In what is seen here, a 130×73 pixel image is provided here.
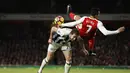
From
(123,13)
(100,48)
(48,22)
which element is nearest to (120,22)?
(123,13)

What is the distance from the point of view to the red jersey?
12.0 metres

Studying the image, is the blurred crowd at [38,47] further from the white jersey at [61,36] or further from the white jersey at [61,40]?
the white jersey at [61,36]

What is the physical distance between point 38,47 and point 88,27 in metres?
14.4

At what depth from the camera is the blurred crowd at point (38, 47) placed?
Result: 2422cm

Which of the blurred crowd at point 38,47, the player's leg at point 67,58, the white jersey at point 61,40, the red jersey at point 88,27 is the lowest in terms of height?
the blurred crowd at point 38,47

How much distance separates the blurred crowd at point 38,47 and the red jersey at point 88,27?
11.0 meters

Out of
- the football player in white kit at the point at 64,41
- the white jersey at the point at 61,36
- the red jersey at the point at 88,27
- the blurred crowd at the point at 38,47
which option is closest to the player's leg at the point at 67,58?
the football player in white kit at the point at 64,41
